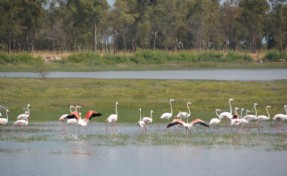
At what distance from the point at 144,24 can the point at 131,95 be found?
49.1 m

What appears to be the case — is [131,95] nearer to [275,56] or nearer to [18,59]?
[18,59]

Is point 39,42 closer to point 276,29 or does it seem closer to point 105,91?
point 276,29

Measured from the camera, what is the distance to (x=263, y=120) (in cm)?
2823

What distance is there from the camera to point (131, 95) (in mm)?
34750

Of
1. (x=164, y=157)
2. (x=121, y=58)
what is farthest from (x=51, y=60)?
(x=164, y=157)

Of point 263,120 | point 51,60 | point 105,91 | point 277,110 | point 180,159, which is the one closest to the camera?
point 180,159

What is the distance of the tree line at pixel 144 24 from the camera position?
265 ft

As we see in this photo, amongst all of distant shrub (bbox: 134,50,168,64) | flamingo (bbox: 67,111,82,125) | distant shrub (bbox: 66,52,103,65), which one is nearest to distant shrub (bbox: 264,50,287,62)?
distant shrub (bbox: 134,50,168,64)

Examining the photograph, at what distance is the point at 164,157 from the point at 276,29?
228 ft

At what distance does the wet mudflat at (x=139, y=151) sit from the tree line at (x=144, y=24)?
51.7 metres

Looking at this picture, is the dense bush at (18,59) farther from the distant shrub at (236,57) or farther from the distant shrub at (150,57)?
the distant shrub at (236,57)

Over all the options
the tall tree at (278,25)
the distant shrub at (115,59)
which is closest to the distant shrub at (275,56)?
the tall tree at (278,25)

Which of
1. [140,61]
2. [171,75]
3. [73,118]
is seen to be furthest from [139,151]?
[140,61]

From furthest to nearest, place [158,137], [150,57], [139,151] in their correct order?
[150,57], [158,137], [139,151]
